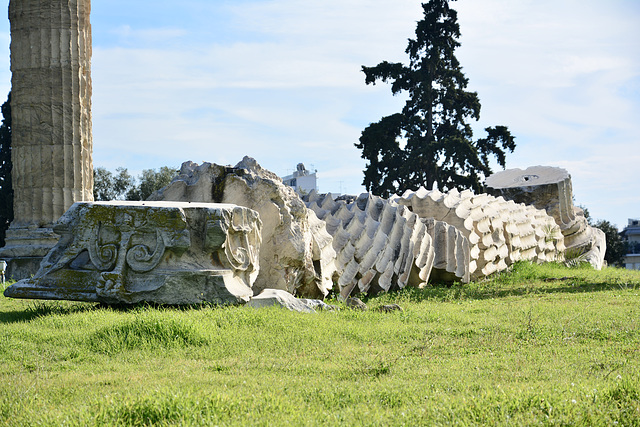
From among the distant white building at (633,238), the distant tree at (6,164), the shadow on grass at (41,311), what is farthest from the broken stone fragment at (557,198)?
the distant white building at (633,238)

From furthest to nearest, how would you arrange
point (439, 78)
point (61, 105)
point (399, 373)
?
point (439, 78), point (61, 105), point (399, 373)

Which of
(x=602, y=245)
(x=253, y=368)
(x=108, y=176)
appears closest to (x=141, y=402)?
(x=253, y=368)

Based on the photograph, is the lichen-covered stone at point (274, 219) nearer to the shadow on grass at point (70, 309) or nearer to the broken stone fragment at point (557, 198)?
the shadow on grass at point (70, 309)

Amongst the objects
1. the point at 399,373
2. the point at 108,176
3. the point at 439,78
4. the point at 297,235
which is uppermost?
the point at 439,78

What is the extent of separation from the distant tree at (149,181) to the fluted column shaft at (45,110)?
1485 cm

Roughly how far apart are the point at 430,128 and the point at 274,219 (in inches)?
812

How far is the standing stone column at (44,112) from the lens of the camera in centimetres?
1273

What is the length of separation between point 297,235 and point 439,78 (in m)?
21.6

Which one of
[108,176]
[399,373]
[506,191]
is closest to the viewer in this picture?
[399,373]

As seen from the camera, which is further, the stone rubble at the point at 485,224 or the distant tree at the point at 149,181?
the distant tree at the point at 149,181

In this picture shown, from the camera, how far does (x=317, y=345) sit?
186 inches

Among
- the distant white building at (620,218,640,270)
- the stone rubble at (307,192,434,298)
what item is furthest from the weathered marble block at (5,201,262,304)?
the distant white building at (620,218,640,270)

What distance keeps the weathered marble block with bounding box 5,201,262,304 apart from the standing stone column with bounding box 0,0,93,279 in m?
7.47

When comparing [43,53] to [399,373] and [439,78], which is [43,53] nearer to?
[399,373]
